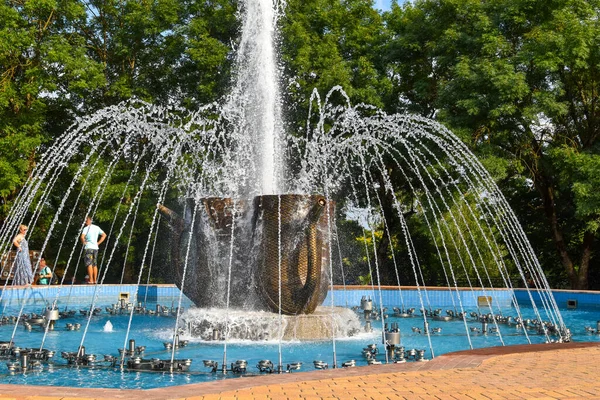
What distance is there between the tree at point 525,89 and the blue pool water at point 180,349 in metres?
6.68

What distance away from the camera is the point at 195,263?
11180 millimetres

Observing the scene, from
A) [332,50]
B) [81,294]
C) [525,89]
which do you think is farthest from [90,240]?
[525,89]

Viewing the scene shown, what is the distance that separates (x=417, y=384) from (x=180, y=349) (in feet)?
14.5

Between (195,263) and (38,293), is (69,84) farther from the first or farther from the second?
(195,263)

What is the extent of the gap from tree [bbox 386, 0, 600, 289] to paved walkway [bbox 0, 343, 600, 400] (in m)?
12.4

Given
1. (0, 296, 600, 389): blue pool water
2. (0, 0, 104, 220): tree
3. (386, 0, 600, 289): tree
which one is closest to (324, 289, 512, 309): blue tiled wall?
(386, 0, 600, 289): tree

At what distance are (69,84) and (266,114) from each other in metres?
11.7

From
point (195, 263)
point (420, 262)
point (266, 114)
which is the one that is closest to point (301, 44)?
point (420, 262)

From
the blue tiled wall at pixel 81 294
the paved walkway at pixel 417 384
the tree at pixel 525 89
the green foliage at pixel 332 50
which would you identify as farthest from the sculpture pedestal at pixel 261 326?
the green foliage at pixel 332 50

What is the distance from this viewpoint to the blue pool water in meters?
7.23

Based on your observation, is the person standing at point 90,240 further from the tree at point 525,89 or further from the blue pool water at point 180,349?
the tree at point 525,89

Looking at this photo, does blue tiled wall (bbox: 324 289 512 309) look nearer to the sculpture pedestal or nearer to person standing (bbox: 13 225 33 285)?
person standing (bbox: 13 225 33 285)

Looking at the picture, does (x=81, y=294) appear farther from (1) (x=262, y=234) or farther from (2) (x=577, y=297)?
(2) (x=577, y=297)

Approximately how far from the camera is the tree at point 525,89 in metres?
18.6
